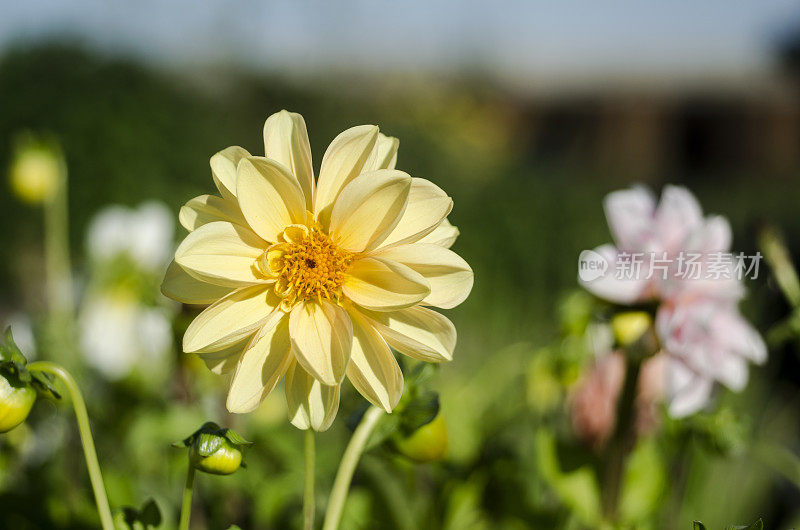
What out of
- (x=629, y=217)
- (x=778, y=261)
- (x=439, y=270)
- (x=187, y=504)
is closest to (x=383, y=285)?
(x=439, y=270)

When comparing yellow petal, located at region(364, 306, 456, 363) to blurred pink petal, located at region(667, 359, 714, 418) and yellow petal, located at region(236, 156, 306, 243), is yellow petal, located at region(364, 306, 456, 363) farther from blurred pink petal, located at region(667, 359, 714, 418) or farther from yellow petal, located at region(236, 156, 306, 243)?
blurred pink petal, located at region(667, 359, 714, 418)

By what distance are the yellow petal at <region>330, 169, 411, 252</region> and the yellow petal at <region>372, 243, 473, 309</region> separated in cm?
2

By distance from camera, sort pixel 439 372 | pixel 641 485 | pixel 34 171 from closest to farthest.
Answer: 1. pixel 439 372
2. pixel 641 485
3. pixel 34 171

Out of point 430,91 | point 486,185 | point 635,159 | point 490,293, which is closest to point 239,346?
point 490,293

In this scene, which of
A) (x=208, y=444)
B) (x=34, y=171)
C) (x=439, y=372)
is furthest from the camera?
(x=34, y=171)

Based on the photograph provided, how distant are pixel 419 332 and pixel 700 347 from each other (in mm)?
244

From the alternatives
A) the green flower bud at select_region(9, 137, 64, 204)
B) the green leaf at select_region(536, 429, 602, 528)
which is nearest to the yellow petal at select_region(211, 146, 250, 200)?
the green leaf at select_region(536, 429, 602, 528)

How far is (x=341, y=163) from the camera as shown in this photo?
36 centimetres

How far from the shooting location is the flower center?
369 millimetres

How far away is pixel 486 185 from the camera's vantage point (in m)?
3.15

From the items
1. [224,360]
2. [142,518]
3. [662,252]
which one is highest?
[662,252]

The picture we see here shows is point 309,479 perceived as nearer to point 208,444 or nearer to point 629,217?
point 208,444

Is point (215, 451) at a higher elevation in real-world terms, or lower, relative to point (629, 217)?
lower

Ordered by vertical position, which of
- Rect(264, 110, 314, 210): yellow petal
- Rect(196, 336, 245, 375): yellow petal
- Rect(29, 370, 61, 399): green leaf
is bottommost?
Rect(29, 370, 61, 399): green leaf
